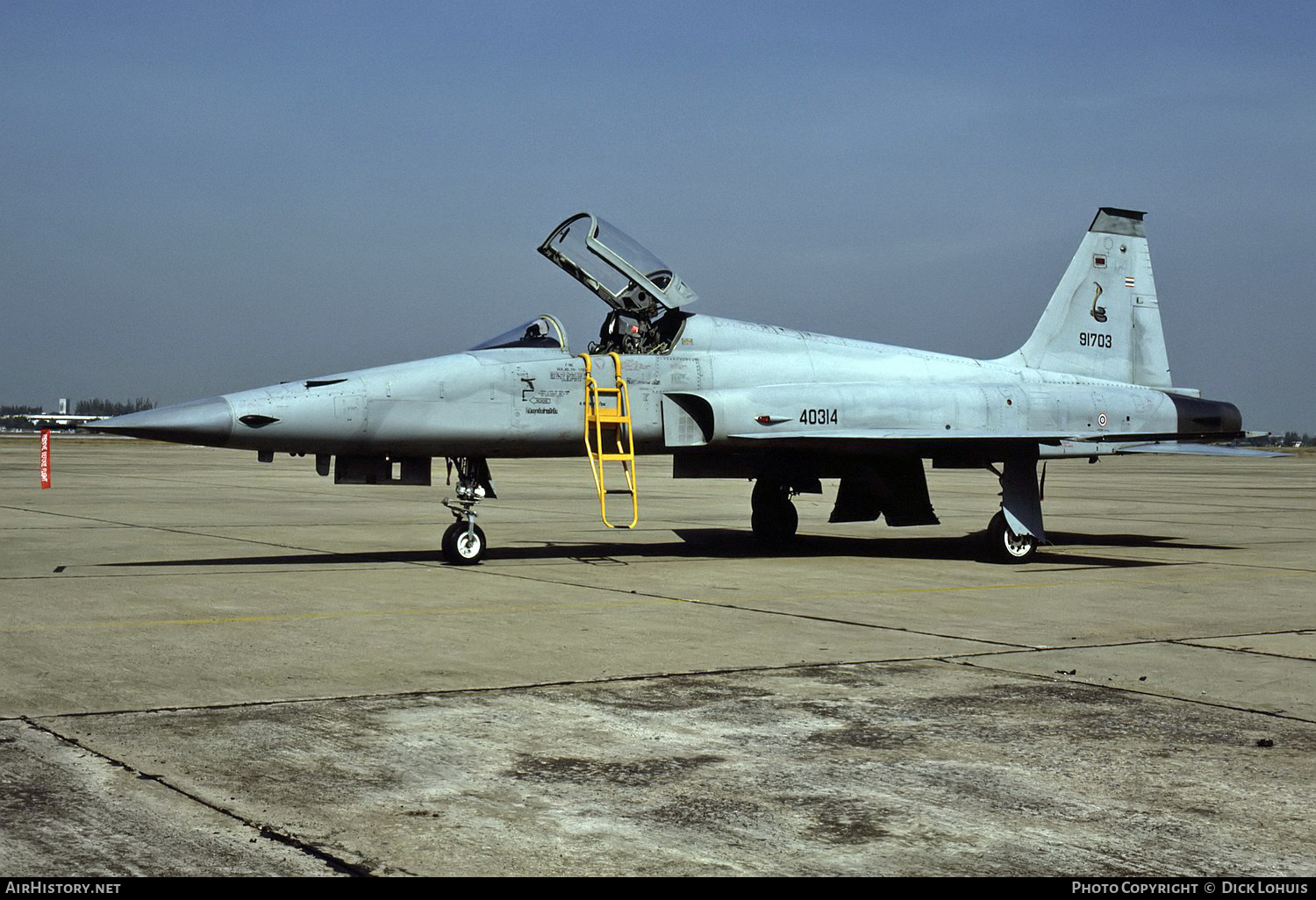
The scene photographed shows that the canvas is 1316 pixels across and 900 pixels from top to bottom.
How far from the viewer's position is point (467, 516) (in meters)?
12.9

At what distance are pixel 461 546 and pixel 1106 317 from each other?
9167 millimetres

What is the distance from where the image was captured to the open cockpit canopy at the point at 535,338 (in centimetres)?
1303

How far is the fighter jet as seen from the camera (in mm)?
12031

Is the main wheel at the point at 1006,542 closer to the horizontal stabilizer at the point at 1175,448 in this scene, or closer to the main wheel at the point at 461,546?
the horizontal stabilizer at the point at 1175,448

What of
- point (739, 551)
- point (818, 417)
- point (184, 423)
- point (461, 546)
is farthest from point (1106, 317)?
point (184, 423)

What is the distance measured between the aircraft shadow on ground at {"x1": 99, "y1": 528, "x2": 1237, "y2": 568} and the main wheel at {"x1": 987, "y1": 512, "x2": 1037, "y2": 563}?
279 millimetres

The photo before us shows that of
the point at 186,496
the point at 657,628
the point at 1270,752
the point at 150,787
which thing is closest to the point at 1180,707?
the point at 1270,752

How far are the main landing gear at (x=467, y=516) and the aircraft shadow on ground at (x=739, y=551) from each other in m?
0.53

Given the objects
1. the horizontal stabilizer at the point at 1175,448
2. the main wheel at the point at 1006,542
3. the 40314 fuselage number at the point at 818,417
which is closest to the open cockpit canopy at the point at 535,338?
the 40314 fuselage number at the point at 818,417

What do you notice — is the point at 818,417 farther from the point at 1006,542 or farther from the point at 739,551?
the point at 1006,542

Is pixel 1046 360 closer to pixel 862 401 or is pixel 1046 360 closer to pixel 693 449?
pixel 862 401

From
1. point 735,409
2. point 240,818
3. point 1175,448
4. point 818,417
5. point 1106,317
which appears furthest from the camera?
point 1106,317

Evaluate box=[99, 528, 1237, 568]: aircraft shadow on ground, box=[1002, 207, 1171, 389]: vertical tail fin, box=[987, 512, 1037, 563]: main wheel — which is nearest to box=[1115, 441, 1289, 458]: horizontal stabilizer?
box=[1002, 207, 1171, 389]: vertical tail fin

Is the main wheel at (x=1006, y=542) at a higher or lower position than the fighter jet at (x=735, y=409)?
lower
